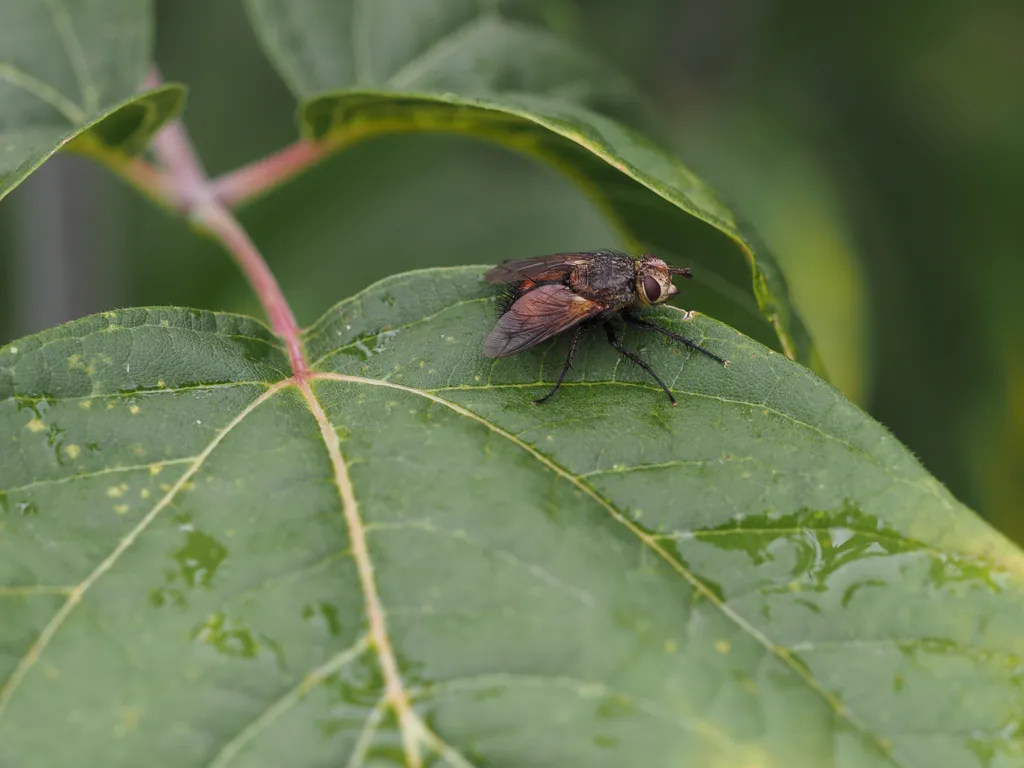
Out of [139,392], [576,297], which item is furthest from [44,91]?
[576,297]

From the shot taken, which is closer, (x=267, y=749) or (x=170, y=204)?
(x=267, y=749)

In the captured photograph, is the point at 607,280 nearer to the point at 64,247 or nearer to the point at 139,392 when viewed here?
the point at 139,392

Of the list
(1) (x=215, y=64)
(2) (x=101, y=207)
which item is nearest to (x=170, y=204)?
(2) (x=101, y=207)

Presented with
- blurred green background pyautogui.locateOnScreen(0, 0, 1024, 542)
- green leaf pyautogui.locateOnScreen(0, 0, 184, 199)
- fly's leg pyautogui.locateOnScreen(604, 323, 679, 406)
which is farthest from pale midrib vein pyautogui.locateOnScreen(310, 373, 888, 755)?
blurred green background pyautogui.locateOnScreen(0, 0, 1024, 542)

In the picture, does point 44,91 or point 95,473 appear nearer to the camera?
point 95,473

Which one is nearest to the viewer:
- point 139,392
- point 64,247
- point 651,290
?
point 139,392

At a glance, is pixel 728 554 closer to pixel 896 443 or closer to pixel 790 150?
pixel 896 443
